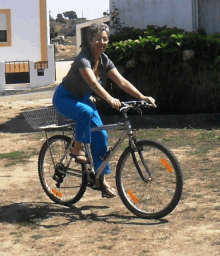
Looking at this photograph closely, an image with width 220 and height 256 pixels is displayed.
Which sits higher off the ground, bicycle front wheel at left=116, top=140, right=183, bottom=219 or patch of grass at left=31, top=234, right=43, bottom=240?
bicycle front wheel at left=116, top=140, right=183, bottom=219

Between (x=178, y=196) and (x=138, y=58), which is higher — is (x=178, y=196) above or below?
below

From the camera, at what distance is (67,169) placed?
6.62 meters

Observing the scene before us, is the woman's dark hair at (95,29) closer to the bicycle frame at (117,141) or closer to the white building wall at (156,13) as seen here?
the bicycle frame at (117,141)

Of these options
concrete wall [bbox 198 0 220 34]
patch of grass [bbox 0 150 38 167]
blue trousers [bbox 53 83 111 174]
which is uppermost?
concrete wall [bbox 198 0 220 34]

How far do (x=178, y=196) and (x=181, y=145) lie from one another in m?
4.19

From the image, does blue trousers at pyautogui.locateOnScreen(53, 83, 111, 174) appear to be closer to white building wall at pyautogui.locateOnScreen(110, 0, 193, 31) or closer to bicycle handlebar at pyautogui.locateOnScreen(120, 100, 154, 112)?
bicycle handlebar at pyautogui.locateOnScreen(120, 100, 154, 112)

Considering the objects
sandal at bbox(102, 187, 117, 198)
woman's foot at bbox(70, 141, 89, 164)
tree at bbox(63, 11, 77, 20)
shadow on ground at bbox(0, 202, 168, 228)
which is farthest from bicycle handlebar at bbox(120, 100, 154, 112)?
tree at bbox(63, 11, 77, 20)

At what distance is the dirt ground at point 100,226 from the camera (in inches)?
203

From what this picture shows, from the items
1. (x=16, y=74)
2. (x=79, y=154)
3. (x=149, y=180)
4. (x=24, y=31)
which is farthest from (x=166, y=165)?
(x=24, y=31)

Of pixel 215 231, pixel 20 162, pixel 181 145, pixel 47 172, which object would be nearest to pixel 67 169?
pixel 47 172

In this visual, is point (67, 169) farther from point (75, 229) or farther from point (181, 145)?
point (181, 145)

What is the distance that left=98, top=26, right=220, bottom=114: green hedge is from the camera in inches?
489

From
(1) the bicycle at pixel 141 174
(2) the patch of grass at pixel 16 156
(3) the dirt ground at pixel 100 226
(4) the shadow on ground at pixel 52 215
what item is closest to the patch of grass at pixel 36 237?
(3) the dirt ground at pixel 100 226

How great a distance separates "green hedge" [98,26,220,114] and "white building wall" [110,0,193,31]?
898 mm
